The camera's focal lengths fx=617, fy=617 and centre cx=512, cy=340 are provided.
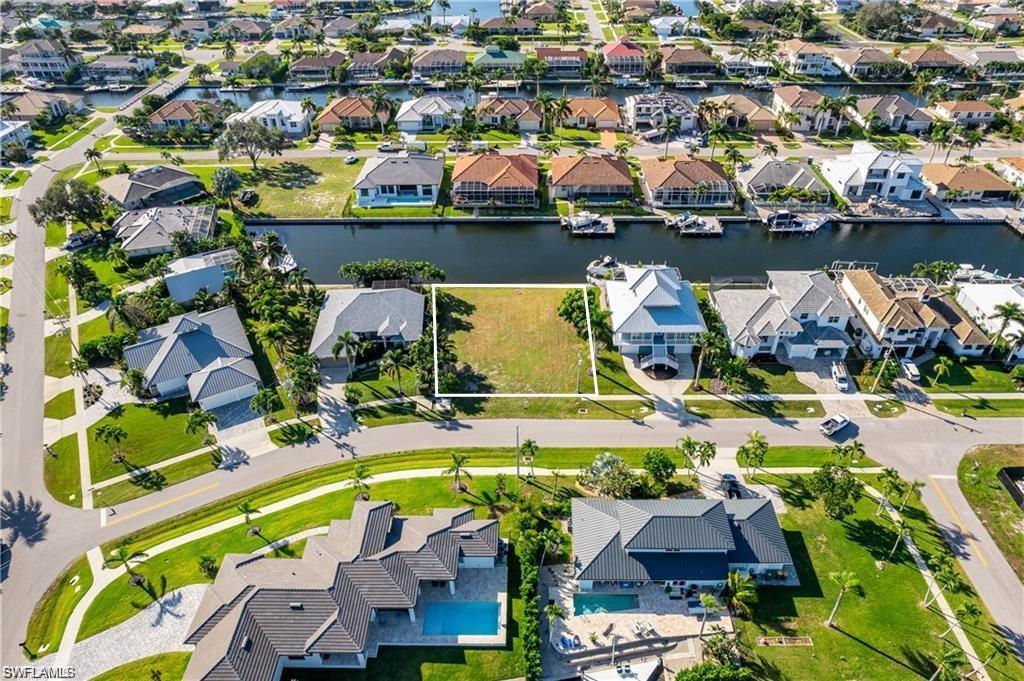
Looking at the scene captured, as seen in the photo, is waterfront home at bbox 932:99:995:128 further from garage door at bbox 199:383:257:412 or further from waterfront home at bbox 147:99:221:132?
waterfront home at bbox 147:99:221:132

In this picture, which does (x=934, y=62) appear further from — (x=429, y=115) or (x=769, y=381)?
(x=769, y=381)

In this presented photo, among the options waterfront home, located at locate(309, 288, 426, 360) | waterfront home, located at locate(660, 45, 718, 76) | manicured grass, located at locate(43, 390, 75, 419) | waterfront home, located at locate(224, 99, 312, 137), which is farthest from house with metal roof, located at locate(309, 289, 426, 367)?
waterfront home, located at locate(660, 45, 718, 76)

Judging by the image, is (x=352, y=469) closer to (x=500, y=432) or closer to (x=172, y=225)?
(x=500, y=432)

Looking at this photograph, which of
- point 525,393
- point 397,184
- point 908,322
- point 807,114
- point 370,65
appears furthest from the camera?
point 370,65

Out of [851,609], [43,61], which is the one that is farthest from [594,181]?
[43,61]

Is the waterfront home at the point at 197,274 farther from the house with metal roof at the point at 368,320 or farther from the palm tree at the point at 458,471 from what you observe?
the palm tree at the point at 458,471
